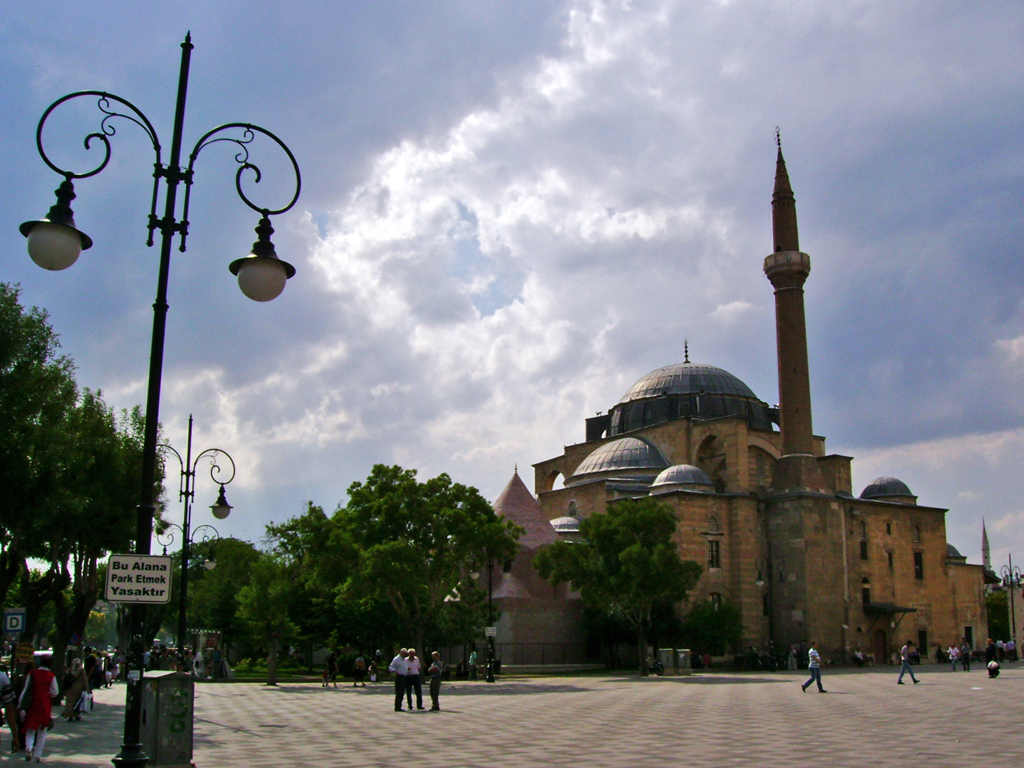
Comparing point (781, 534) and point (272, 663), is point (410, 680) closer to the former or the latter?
point (272, 663)

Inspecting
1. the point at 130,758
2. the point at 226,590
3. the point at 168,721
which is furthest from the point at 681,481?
the point at 130,758

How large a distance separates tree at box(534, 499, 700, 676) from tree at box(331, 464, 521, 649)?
6.19 m

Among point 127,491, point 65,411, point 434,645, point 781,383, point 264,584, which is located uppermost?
point 781,383

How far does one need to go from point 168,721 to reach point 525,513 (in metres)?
36.8

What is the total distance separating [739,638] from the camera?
142 ft

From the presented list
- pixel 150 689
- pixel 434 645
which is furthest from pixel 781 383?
pixel 150 689

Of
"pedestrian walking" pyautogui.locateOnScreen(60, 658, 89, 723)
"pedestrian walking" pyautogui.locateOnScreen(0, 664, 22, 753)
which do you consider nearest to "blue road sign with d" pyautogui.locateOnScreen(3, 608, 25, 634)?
"pedestrian walking" pyautogui.locateOnScreen(0, 664, 22, 753)

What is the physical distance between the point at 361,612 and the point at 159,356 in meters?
30.8

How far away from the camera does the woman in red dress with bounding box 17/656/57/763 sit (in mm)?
11719

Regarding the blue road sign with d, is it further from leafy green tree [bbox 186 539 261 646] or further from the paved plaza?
leafy green tree [bbox 186 539 261 646]

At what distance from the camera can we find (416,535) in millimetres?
32250

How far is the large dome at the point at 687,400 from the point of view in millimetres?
57219

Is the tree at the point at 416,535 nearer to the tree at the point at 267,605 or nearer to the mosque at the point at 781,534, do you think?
the tree at the point at 267,605

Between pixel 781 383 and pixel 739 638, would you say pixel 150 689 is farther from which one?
pixel 781 383
